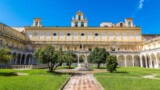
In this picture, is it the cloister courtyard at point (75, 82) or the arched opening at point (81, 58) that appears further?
the arched opening at point (81, 58)

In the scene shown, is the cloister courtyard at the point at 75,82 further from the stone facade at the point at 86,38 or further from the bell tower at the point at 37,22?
the bell tower at the point at 37,22

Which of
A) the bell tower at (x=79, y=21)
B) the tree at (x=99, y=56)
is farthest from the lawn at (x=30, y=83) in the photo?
the bell tower at (x=79, y=21)

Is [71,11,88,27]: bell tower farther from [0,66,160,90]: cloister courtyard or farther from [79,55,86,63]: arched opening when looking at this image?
[0,66,160,90]: cloister courtyard

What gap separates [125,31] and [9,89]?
5952 cm

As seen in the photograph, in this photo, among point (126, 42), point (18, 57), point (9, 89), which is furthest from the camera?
point (126, 42)

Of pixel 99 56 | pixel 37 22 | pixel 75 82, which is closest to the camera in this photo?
pixel 75 82

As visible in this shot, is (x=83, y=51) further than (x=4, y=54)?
Yes

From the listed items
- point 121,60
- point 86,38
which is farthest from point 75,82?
point 86,38

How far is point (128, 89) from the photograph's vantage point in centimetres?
1001

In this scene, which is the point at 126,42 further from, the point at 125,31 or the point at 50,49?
the point at 50,49

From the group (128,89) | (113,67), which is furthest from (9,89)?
(113,67)

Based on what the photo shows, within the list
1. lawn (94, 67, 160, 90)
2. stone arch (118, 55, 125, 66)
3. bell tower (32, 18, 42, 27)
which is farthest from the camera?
bell tower (32, 18, 42, 27)

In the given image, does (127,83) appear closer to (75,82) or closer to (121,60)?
(75,82)

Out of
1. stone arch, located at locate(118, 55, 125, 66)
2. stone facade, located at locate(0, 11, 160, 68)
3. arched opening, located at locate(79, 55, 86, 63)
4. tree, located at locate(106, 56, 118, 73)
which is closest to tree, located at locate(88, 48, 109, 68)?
tree, located at locate(106, 56, 118, 73)
